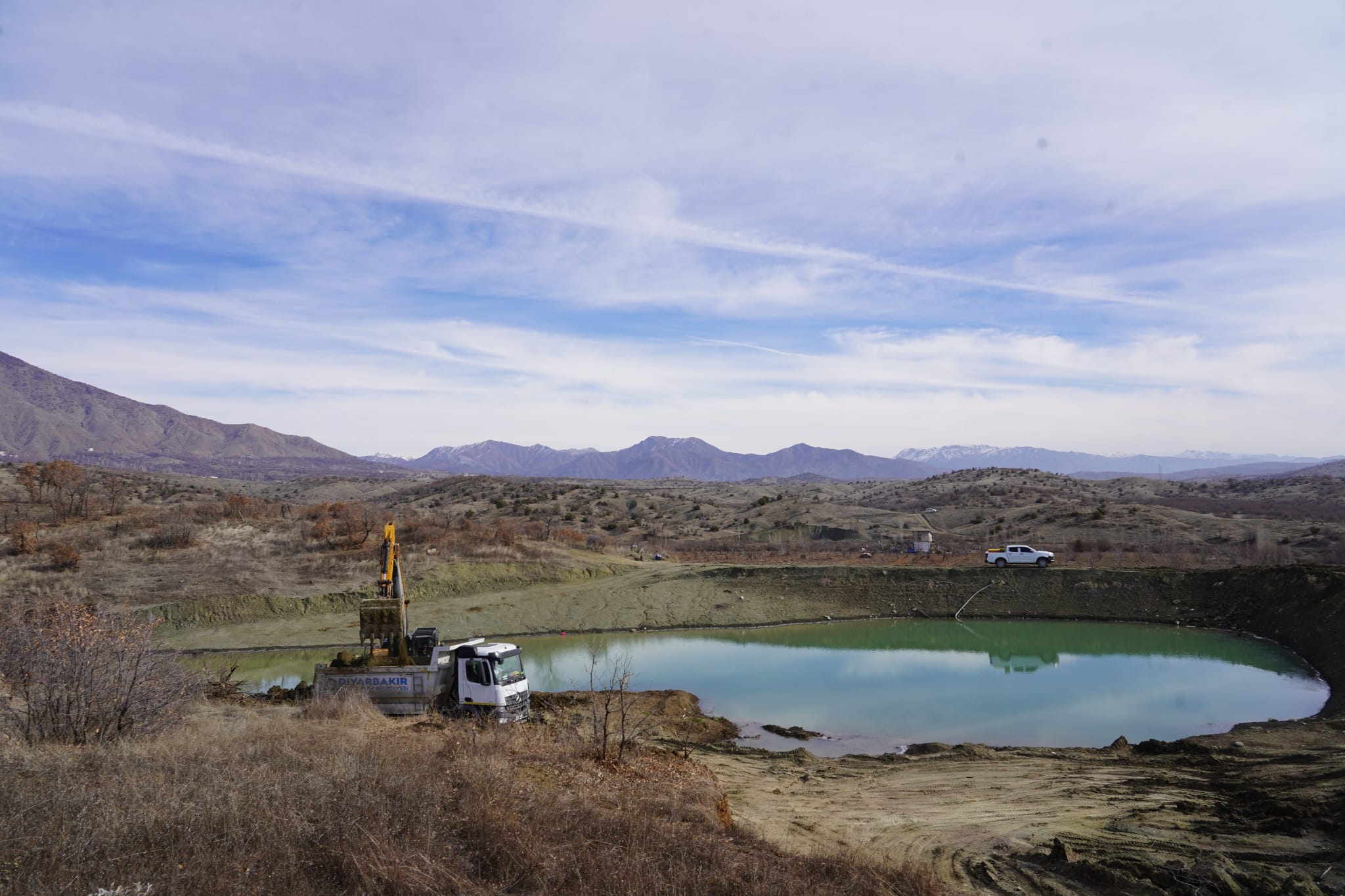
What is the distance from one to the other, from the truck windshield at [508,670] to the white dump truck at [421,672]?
0.06ft

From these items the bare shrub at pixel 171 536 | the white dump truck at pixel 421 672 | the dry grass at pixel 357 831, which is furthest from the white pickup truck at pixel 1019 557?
the bare shrub at pixel 171 536

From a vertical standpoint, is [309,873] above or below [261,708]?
above

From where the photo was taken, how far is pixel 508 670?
19531 millimetres

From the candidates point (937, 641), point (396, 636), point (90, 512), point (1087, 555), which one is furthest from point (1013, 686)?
point (90, 512)

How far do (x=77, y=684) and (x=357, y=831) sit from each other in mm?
7393

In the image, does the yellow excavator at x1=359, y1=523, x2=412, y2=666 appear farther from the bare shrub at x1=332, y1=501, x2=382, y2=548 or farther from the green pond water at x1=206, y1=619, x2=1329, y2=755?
the bare shrub at x1=332, y1=501, x2=382, y2=548

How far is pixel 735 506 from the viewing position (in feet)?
290

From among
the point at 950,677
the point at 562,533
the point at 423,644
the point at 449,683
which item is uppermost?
the point at 562,533

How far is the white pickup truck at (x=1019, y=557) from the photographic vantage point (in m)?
41.8

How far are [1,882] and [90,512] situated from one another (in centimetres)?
5121

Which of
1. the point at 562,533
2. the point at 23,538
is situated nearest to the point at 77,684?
the point at 23,538

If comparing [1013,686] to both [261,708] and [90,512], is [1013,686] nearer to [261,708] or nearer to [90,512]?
[261,708]

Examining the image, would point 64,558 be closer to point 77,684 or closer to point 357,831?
point 77,684

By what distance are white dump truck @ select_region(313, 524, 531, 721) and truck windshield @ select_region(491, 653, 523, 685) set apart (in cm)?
2
